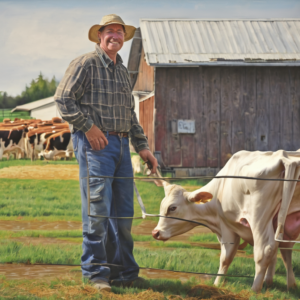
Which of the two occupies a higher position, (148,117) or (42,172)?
(148,117)

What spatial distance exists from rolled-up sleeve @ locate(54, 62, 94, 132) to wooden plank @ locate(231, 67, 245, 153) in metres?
6.56

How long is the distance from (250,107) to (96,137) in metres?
6.84

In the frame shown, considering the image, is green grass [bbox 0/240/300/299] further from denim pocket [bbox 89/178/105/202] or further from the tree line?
the tree line

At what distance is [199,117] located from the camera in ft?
31.1

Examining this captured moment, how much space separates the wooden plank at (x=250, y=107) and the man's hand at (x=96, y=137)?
22.0 feet

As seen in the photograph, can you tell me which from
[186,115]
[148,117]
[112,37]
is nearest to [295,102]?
[186,115]

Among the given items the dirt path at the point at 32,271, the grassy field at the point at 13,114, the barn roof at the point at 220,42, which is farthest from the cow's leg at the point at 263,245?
the grassy field at the point at 13,114

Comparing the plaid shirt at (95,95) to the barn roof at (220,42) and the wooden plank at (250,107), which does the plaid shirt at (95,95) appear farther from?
the wooden plank at (250,107)

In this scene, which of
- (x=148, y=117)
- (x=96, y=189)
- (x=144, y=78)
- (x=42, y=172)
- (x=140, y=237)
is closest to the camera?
(x=96, y=189)

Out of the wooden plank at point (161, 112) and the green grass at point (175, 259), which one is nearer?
the green grass at point (175, 259)

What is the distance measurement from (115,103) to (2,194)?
548cm

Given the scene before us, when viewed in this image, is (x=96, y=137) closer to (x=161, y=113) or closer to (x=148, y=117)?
(x=161, y=113)

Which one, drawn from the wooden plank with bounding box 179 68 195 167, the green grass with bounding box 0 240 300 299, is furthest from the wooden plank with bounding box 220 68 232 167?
the green grass with bounding box 0 240 300 299

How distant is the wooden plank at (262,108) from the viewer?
379 inches
